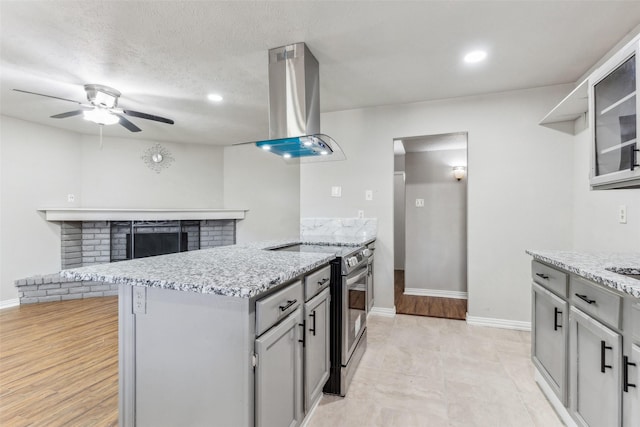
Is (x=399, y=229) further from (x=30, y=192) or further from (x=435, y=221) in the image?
(x=30, y=192)

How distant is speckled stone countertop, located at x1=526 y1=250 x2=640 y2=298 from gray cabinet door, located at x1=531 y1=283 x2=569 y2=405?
211 mm

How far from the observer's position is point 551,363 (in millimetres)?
1697

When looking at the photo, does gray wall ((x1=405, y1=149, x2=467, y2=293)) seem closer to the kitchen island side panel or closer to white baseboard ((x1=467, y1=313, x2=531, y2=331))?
white baseboard ((x1=467, y1=313, x2=531, y2=331))

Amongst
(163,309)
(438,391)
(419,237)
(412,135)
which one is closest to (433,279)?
(419,237)

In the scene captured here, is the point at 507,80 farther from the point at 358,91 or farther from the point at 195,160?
the point at 195,160

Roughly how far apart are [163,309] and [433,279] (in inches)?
152

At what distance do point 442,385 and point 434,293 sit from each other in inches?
94.8

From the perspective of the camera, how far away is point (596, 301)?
4.15 ft

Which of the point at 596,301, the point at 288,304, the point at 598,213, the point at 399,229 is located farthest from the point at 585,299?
the point at 399,229

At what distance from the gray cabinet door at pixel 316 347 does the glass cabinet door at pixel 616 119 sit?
1.68 m

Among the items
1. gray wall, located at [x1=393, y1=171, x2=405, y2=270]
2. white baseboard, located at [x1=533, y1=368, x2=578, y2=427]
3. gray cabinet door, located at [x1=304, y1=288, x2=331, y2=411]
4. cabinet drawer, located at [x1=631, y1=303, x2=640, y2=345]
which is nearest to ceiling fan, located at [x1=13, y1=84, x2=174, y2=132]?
gray cabinet door, located at [x1=304, y1=288, x2=331, y2=411]

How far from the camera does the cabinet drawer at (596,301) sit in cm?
115

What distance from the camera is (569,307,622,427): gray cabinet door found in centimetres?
114

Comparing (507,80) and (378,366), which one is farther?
(507,80)
